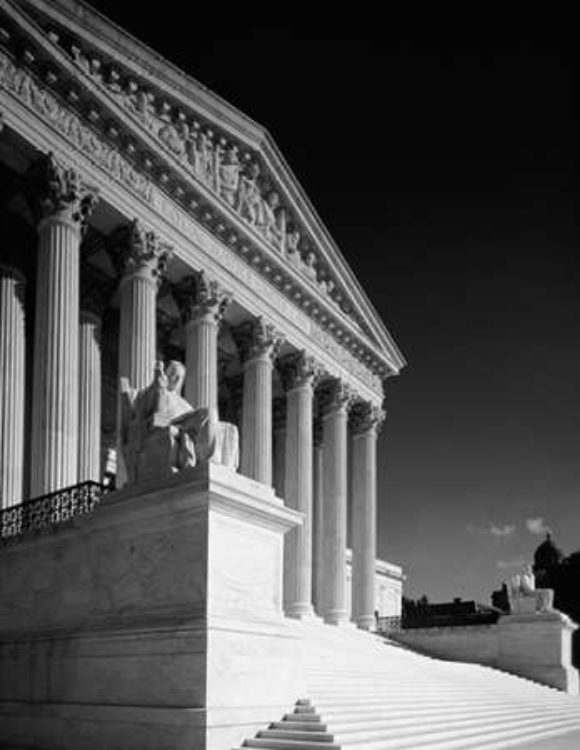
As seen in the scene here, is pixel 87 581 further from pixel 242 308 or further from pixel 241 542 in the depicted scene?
pixel 242 308

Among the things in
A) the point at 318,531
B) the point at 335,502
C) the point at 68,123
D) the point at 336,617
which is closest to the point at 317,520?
the point at 318,531

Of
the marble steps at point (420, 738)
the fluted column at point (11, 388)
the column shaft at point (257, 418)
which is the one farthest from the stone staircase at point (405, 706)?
the fluted column at point (11, 388)

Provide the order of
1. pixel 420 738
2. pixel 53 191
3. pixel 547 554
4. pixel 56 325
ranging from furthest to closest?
pixel 547 554, pixel 53 191, pixel 56 325, pixel 420 738

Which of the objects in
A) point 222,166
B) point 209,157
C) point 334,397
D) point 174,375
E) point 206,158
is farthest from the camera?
point 334,397

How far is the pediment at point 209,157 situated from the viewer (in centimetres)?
2664

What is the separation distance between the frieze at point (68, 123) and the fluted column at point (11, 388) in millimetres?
4267

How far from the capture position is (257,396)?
36.7 meters

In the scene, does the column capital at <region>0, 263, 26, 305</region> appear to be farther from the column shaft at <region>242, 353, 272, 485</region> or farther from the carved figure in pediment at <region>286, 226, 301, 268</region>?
the carved figure in pediment at <region>286, 226, 301, 268</region>

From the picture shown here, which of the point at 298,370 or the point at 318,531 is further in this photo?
the point at 318,531

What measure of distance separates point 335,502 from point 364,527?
3.18 metres

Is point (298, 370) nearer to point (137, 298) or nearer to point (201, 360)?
point (201, 360)

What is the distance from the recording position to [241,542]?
15883mm

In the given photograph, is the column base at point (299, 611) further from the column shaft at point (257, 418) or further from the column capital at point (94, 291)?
the column capital at point (94, 291)

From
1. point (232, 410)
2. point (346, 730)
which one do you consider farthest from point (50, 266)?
point (232, 410)
